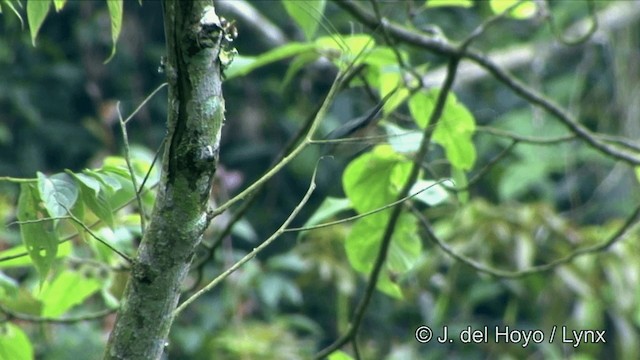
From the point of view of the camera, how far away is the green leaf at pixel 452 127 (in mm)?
1018

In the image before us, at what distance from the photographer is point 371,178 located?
99cm

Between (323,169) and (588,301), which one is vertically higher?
(323,169)

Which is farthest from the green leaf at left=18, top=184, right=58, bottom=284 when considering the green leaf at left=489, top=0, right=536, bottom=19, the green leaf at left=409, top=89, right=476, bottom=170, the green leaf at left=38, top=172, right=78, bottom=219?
the green leaf at left=489, top=0, right=536, bottom=19

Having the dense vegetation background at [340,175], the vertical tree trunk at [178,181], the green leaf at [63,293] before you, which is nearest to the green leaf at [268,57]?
the green leaf at [63,293]

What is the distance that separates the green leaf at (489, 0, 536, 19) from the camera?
3.44 ft

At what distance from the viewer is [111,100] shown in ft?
10.1

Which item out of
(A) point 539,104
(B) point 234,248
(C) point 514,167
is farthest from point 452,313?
(A) point 539,104

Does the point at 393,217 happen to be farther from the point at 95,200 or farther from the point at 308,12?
the point at 95,200

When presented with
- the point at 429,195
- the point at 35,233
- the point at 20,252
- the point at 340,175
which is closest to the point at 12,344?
the point at 20,252

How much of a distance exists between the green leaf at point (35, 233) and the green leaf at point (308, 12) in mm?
310

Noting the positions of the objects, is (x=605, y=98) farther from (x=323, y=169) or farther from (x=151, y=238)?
(x=151, y=238)

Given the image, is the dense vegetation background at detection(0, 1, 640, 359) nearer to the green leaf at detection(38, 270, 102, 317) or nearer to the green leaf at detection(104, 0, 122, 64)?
the green leaf at detection(38, 270, 102, 317)

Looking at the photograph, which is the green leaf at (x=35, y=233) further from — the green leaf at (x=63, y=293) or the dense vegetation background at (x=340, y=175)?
the dense vegetation background at (x=340, y=175)

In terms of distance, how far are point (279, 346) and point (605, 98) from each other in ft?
5.17
